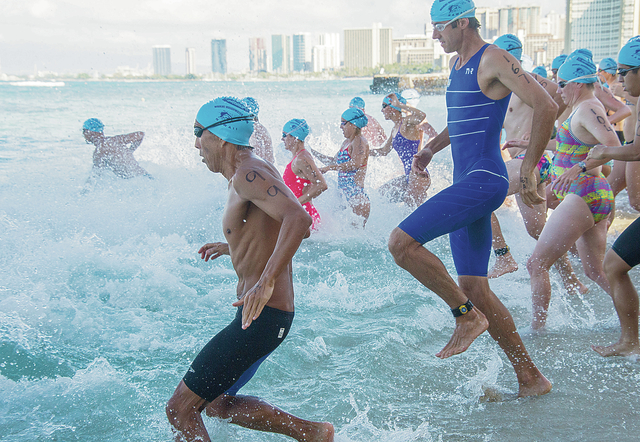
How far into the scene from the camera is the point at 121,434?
3391 millimetres

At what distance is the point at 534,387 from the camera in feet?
11.4

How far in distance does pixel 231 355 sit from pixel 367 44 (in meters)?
75.6

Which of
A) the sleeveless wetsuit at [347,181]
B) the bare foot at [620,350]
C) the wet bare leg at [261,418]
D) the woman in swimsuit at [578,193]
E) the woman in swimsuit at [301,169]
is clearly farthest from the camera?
the sleeveless wetsuit at [347,181]

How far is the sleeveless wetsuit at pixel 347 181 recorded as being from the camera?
8203 mm

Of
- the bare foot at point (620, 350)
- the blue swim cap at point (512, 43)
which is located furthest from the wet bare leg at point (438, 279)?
the blue swim cap at point (512, 43)

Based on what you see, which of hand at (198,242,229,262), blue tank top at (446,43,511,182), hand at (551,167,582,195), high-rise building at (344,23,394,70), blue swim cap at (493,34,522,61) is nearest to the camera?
hand at (198,242,229,262)

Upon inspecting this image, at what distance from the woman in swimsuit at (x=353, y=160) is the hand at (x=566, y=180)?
3865 millimetres

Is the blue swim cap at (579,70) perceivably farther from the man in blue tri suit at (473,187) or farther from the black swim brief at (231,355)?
the black swim brief at (231,355)

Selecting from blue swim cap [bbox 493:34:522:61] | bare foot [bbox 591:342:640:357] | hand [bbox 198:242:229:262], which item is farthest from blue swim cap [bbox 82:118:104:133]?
bare foot [bbox 591:342:640:357]

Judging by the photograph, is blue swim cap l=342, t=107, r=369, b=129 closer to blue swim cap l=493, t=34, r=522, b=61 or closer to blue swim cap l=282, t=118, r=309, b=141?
blue swim cap l=282, t=118, r=309, b=141

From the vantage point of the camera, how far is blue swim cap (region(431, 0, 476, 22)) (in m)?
3.30

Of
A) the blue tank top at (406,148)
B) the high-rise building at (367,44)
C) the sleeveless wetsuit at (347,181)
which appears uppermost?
the high-rise building at (367,44)

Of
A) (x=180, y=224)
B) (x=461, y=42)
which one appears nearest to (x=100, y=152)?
(x=180, y=224)

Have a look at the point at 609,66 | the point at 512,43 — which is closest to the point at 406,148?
the point at 512,43
